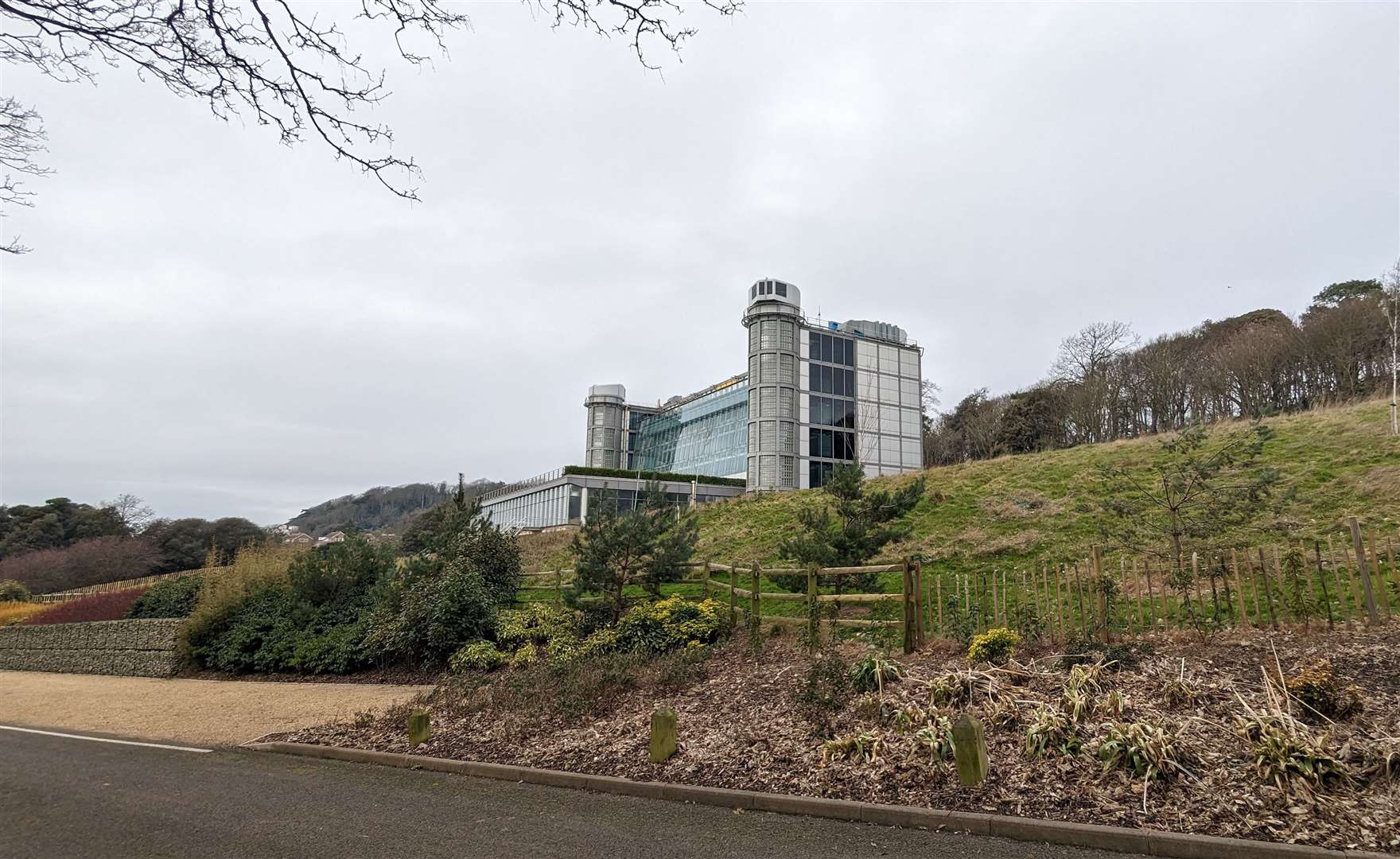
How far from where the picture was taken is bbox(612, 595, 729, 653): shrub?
10945 millimetres

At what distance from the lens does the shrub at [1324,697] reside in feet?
17.7

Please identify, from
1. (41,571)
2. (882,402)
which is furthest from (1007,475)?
(41,571)

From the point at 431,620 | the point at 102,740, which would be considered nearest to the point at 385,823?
the point at 102,740

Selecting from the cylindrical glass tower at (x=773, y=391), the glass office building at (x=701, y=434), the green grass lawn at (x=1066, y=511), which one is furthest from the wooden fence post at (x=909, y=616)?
the glass office building at (x=701, y=434)

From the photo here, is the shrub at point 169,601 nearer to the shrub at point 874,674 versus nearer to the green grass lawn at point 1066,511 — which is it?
the green grass lawn at point 1066,511

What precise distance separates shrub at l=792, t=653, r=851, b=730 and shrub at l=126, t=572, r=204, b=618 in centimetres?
1881

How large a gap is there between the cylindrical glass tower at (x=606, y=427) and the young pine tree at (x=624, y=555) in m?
53.2

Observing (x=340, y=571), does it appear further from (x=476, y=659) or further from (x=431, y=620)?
(x=476, y=659)

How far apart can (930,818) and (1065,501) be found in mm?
15552

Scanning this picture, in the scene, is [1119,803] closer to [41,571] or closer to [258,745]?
[258,745]

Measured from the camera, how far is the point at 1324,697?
5461 mm

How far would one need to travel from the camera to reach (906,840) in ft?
16.3

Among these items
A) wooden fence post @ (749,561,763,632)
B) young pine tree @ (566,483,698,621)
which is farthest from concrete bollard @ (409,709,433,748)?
young pine tree @ (566,483,698,621)

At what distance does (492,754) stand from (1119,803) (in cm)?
586
